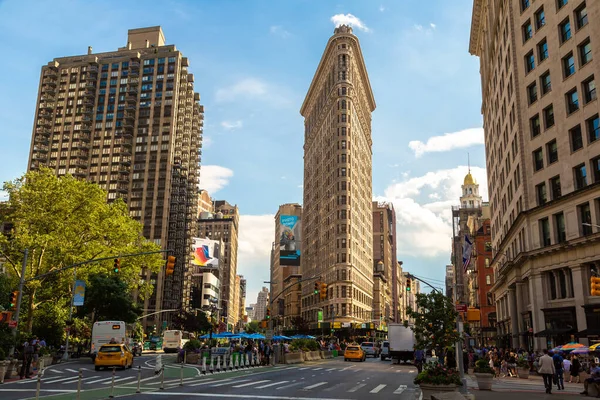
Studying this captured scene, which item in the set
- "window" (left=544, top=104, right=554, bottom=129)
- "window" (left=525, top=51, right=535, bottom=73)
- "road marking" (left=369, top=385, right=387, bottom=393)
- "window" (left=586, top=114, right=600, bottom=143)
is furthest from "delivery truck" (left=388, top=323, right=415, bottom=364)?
"road marking" (left=369, top=385, right=387, bottom=393)

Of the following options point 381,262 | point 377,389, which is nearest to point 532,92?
point 377,389

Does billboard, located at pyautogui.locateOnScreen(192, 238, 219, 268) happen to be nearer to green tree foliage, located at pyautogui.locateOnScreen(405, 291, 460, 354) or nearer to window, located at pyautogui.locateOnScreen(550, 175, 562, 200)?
window, located at pyautogui.locateOnScreen(550, 175, 562, 200)

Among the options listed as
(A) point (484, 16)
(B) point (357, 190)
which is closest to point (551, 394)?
(A) point (484, 16)

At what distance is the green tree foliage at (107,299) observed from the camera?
190 ft

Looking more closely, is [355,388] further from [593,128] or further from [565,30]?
[565,30]

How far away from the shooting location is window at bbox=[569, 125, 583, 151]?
40.3m

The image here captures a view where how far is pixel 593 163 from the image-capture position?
38.3 metres

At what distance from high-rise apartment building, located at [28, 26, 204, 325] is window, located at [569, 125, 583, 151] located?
105 meters

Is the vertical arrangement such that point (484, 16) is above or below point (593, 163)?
above

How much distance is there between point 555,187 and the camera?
141 feet

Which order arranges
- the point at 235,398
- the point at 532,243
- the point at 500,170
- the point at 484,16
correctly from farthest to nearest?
the point at 484,16, the point at 500,170, the point at 532,243, the point at 235,398

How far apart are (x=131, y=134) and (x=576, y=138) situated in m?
118

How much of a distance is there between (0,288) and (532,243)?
4639 centimetres

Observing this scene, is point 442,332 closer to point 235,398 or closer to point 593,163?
point 235,398
